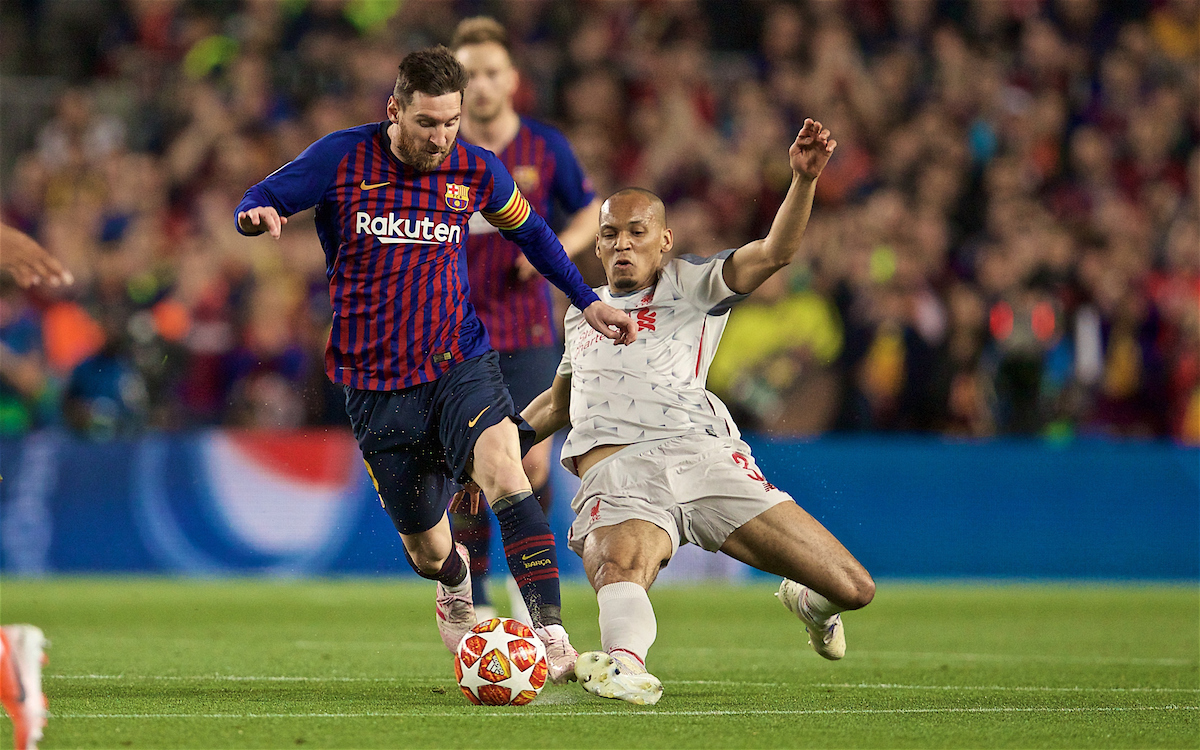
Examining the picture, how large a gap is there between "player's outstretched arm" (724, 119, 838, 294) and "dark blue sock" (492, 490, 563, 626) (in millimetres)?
1325

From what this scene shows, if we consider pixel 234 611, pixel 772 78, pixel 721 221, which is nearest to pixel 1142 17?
pixel 772 78

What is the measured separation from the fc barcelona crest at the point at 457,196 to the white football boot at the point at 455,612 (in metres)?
1.69

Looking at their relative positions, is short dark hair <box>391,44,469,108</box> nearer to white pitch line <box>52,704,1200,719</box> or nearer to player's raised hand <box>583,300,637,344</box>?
player's raised hand <box>583,300,637,344</box>

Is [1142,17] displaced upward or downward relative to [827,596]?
upward

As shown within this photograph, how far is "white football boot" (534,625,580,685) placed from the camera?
6270 mm

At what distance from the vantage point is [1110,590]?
42.8ft

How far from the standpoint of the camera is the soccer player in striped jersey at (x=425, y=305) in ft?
21.0

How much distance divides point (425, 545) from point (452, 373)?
2.81 feet

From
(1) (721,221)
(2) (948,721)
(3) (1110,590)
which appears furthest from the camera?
(1) (721,221)

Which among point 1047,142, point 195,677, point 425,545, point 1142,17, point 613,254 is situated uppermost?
point 1142,17

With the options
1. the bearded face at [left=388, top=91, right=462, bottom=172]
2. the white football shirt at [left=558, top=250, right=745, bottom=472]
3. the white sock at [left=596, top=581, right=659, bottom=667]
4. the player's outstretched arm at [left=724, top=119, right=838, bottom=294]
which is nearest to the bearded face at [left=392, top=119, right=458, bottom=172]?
the bearded face at [left=388, top=91, right=462, bottom=172]

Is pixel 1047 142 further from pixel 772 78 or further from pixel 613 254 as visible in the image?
pixel 613 254

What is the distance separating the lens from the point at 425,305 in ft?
21.9

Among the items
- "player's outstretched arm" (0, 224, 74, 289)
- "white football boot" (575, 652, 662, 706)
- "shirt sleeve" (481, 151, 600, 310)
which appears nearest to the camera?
"player's outstretched arm" (0, 224, 74, 289)
